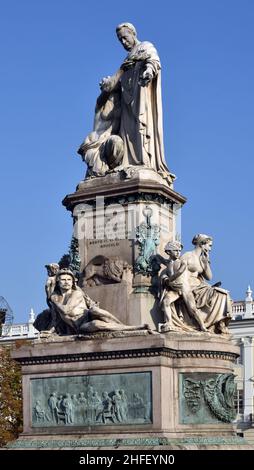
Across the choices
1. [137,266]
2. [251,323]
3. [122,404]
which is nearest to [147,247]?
[137,266]

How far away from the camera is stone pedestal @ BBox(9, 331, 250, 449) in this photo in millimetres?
17766

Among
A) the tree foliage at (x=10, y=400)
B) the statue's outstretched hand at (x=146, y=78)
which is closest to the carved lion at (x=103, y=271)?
the statue's outstretched hand at (x=146, y=78)

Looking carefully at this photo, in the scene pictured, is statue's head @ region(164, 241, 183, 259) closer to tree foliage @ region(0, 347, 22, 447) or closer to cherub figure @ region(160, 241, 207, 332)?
cherub figure @ region(160, 241, 207, 332)

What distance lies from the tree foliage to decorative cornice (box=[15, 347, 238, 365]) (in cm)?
2210

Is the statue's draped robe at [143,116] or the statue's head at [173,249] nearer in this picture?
the statue's head at [173,249]

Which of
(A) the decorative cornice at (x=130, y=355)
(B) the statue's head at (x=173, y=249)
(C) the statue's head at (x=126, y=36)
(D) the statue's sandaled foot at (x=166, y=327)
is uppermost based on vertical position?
(C) the statue's head at (x=126, y=36)

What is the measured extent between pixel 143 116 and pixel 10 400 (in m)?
23.7

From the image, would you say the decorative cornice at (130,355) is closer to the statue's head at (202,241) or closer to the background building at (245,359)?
the statue's head at (202,241)

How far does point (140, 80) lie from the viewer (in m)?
20.6

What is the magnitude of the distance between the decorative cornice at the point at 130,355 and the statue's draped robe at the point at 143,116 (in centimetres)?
399

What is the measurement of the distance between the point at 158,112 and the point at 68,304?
4293 mm

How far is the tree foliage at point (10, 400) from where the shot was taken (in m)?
41.4

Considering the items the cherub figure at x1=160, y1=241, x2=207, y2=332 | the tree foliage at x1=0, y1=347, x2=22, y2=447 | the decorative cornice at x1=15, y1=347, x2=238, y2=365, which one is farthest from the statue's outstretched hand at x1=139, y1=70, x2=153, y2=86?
the tree foliage at x1=0, y1=347, x2=22, y2=447
